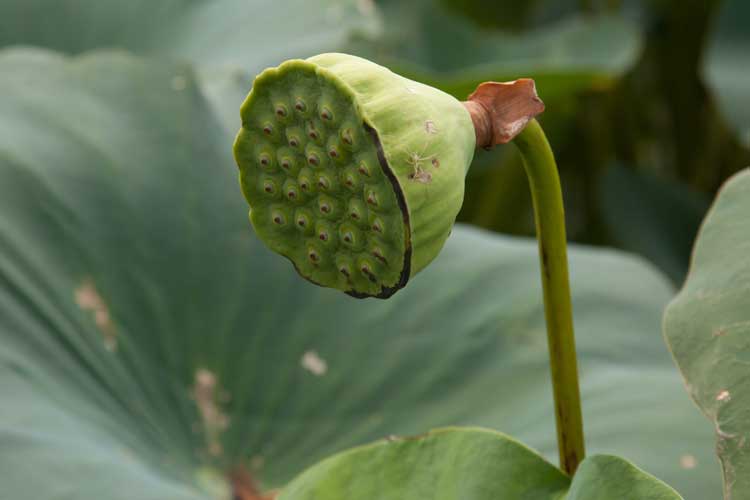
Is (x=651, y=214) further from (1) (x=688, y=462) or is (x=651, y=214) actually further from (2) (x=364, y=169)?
(2) (x=364, y=169)

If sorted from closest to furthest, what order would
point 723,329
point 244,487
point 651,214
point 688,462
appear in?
point 723,329, point 688,462, point 244,487, point 651,214

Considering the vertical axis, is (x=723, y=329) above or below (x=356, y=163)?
below

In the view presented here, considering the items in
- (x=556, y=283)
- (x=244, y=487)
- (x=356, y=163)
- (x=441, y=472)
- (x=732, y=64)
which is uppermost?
(x=356, y=163)

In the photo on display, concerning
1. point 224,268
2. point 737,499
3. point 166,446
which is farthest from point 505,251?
point 737,499

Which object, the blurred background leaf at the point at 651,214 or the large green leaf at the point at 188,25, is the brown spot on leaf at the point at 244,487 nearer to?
the large green leaf at the point at 188,25

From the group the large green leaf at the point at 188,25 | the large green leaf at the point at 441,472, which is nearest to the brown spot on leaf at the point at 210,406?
the large green leaf at the point at 441,472

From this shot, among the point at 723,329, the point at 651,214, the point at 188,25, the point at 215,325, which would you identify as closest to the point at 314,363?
the point at 215,325

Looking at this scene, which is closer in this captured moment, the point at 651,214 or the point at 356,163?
the point at 356,163
